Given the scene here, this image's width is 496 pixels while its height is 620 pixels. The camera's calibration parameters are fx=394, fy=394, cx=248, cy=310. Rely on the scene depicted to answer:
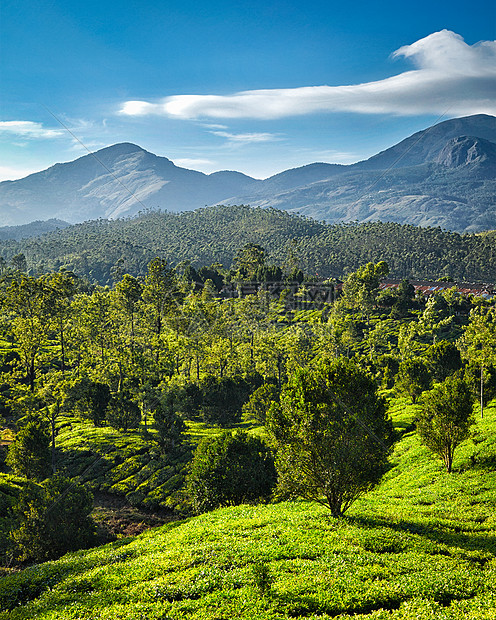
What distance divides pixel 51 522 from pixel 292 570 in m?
24.0

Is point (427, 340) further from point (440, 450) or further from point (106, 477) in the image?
point (106, 477)

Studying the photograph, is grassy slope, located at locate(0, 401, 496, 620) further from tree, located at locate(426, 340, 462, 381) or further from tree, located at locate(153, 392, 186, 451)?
tree, located at locate(426, 340, 462, 381)

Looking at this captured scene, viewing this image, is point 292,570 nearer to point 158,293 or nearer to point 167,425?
point 167,425

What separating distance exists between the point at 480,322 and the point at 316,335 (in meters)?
54.6

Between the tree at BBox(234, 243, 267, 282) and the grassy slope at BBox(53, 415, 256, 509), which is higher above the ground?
the tree at BBox(234, 243, 267, 282)

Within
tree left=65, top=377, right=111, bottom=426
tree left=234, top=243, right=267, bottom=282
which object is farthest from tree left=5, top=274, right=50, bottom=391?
tree left=234, top=243, right=267, bottom=282

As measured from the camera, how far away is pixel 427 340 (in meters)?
112

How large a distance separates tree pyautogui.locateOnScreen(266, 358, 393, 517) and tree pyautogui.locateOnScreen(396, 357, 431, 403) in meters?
43.8

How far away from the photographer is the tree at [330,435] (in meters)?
24.3

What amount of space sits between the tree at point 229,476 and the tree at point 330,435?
8.63 metres

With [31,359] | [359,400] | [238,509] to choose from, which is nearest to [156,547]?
[238,509]

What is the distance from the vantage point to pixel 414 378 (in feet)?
221

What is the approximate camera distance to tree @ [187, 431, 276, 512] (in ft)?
110

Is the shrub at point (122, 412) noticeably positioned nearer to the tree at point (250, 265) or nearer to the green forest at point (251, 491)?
the green forest at point (251, 491)
